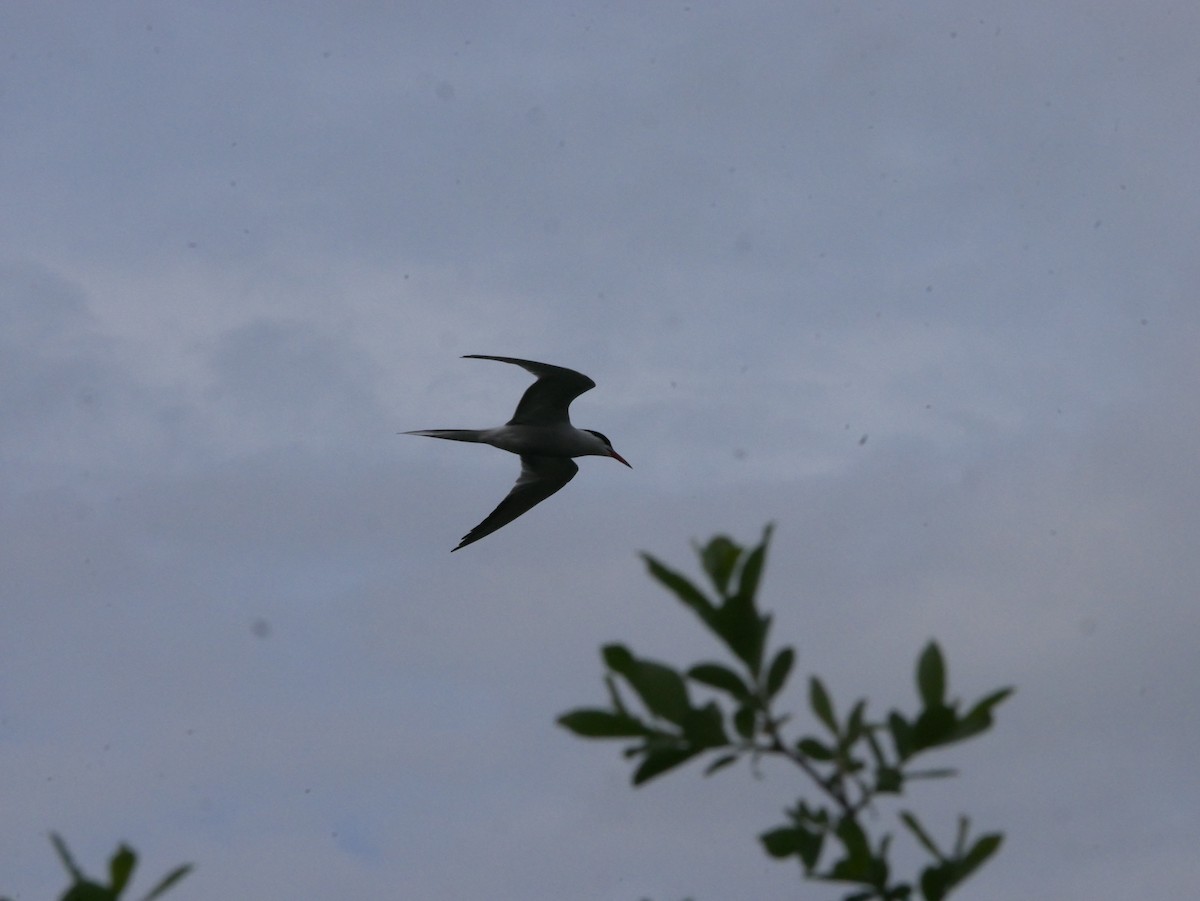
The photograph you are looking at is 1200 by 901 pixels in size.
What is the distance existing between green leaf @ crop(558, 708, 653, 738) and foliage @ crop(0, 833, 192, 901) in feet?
1.83

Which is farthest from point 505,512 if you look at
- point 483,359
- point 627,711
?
point 627,711

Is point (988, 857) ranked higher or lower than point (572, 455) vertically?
lower

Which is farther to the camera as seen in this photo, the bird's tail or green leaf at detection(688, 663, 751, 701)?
the bird's tail

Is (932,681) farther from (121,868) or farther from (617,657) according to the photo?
(121,868)

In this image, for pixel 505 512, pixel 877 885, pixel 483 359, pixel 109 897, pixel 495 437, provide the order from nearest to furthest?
pixel 109 897 → pixel 877 885 → pixel 483 359 → pixel 495 437 → pixel 505 512

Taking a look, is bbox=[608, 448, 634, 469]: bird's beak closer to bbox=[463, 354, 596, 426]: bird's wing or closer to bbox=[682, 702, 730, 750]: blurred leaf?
bbox=[463, 354, 596, 426]: bird's wing

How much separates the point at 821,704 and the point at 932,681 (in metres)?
0.17

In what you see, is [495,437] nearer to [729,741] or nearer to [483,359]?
[483,359]

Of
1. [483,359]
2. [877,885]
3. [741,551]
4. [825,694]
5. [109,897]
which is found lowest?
[877,885]

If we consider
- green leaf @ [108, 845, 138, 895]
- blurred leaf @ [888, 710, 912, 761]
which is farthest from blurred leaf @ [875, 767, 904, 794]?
green leaf @ [108, 845, 138, 895]

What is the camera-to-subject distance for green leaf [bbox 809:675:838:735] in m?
2.06

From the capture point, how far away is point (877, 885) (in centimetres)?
198

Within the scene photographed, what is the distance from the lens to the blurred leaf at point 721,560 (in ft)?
6.60

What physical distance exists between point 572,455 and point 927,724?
1462 cm
